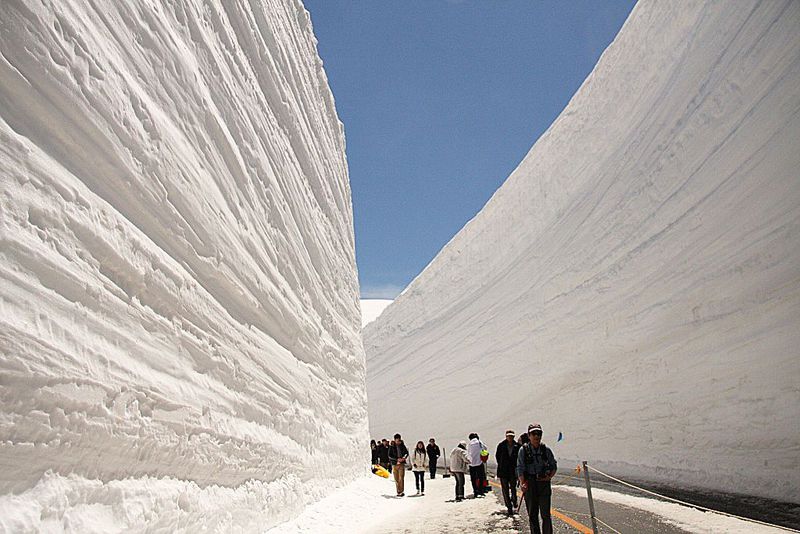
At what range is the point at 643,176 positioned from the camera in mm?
16547

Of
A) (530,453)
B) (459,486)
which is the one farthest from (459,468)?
(530,453)

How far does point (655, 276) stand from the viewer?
587 inches

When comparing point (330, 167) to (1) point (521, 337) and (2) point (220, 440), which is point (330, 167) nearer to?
(2) point (220, 440)

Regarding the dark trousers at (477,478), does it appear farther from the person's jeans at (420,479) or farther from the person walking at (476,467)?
the person's jeans at (420,479)

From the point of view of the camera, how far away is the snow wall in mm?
2920

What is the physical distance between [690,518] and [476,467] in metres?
4.14

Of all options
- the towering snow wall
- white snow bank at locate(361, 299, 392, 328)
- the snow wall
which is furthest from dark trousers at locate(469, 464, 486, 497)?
white snow bank at locate(361, 299, 392, 328)

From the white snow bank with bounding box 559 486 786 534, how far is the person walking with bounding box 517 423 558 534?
1.40 metres

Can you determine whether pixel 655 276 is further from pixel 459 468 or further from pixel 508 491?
pixel 508 491

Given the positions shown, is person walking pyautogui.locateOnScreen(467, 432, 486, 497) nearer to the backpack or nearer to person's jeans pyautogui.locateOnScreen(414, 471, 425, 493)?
person's jeans pyautogui.locateOnScreen(414, 471, 425, 493)

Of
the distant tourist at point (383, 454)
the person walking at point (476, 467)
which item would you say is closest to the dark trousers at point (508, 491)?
the person walking at point (476, 467)

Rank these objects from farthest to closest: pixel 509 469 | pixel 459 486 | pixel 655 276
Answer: pixel 655 276
pixel 459 486
pixel 509 469

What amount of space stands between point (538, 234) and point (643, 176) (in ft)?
18.1

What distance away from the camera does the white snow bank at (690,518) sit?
5.69 meters
